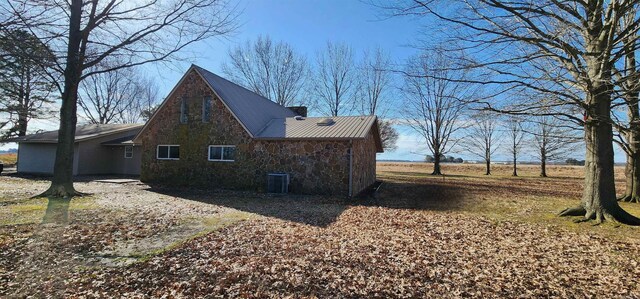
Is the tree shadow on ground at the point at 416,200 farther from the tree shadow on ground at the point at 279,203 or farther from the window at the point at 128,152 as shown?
the window at the point at 128,152

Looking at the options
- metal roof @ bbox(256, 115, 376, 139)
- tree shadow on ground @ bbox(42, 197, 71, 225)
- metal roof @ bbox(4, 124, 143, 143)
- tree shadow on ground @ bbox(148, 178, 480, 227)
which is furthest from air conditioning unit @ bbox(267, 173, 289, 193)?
metal roof @ bbox(4, 124, 143, 143)

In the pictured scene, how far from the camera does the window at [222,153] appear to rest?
638 inches

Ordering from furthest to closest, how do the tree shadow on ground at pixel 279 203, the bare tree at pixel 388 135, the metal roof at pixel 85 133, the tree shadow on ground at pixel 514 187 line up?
the bare tree at pixel 388 135, the metal roof at pixel 85 133, the tree shadow on ground at pixel 514 187, the tree shadow on ground at pixel 279 203

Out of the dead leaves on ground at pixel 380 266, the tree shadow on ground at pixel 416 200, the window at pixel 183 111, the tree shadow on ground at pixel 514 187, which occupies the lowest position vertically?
the dead leaves on ground at pixel 380 266

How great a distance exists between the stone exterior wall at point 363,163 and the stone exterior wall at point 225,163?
11.9 inches

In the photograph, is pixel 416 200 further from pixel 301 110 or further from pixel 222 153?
pixel 301 110

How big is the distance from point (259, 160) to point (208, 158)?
3044 mm

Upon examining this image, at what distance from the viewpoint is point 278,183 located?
1518 cm

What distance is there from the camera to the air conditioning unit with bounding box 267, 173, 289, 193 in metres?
15.1

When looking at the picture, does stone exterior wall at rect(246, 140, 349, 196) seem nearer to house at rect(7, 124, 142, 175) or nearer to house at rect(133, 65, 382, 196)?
house at rect(133, 65, 382, 196)

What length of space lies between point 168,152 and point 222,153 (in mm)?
3615

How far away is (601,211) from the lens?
8523mm

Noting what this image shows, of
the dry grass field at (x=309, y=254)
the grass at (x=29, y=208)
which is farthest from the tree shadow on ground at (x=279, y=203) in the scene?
the grass at (x=29, y=208)

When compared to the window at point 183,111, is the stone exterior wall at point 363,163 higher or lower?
lower
